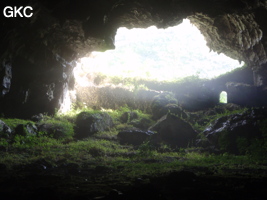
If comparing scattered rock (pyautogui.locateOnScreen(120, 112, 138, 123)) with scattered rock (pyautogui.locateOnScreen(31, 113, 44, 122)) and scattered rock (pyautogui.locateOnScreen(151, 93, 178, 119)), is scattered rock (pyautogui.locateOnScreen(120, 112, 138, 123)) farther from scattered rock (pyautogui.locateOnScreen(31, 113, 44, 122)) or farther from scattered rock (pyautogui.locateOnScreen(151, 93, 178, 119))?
scattered rock (pyautogui.locateOnScreen(31, 113, 44, 122))

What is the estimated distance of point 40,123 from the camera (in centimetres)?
1297

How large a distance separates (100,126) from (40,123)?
3480 mm

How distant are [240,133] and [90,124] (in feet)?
26.8

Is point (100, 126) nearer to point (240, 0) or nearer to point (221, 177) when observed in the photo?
point (221, 177)

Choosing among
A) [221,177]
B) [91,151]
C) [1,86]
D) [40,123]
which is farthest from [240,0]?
[1,86]

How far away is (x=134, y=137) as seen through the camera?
40.7 feet

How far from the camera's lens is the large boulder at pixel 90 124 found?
42.8 feet

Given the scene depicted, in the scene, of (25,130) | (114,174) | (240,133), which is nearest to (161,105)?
(240,133)

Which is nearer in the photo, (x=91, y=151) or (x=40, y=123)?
(x=91, y=151)

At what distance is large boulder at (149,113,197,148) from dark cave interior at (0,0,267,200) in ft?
0.20

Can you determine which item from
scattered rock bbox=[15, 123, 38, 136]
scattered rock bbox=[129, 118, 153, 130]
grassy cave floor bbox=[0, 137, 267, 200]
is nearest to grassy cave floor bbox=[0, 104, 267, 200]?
grassy cave floor bbox=[0, 137, 267, 200]

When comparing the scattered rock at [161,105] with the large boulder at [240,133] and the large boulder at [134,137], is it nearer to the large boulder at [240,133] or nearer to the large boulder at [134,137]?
the large boulder at [134,137]

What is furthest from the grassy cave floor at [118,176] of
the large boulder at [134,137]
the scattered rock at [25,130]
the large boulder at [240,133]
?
the large boulder at [134,137]

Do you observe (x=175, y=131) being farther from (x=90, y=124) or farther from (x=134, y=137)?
(x=90, y=124)
